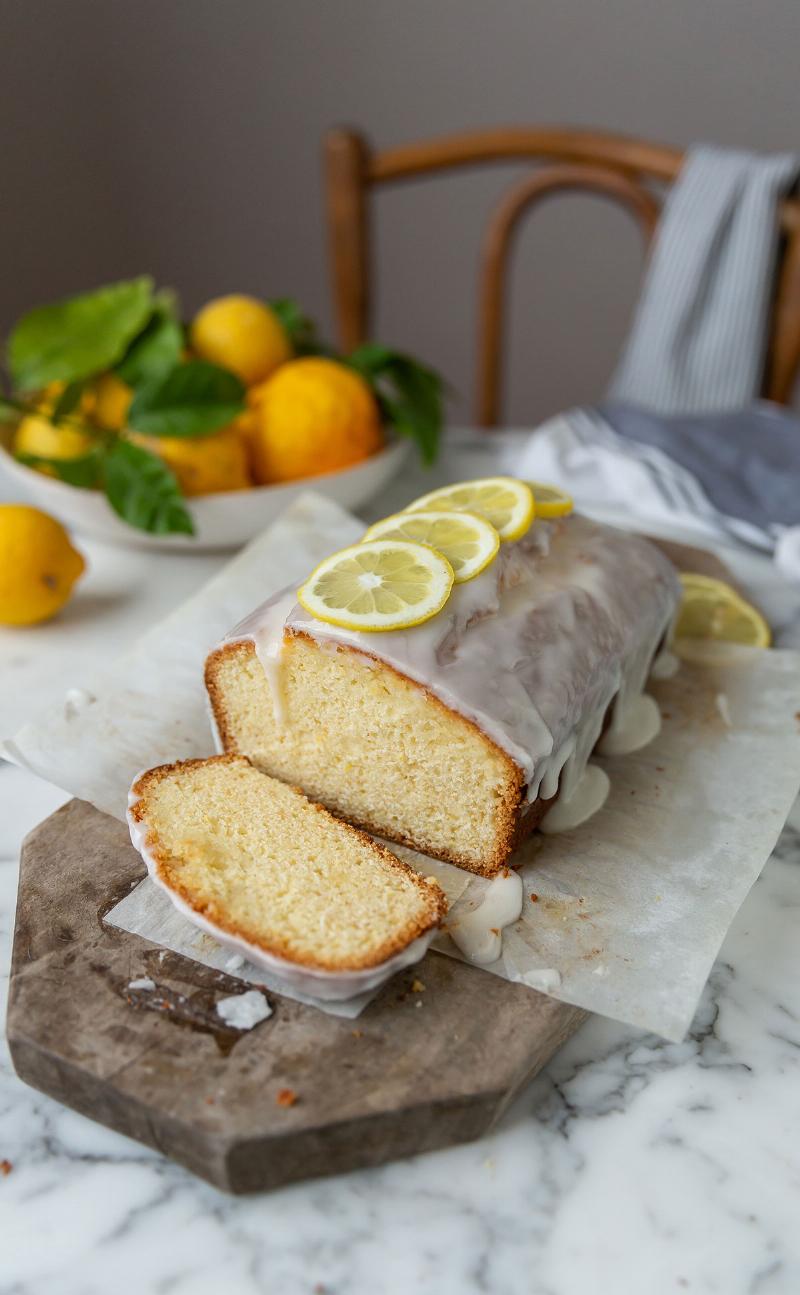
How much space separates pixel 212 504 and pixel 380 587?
0.89 metres

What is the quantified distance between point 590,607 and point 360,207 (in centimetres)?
206

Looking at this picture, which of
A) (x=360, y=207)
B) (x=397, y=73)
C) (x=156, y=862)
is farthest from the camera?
(x=397, y=73)

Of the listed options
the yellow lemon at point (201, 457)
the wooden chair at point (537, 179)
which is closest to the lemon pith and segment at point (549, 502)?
the yellow lemon at point (201, 457)

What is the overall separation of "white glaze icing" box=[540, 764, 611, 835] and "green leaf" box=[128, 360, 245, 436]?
1.17 meters

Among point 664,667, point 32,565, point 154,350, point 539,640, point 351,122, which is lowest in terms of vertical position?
point 664,667

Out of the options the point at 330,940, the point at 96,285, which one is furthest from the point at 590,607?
the point at 96,285

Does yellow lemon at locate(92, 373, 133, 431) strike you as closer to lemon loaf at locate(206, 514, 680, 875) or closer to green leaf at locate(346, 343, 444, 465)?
green leaf at locate(346, 343, 444, 465)

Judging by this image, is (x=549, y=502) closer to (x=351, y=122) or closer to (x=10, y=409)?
(x=10, y=409)

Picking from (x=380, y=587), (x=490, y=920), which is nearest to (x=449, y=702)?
(x=380, y=587)

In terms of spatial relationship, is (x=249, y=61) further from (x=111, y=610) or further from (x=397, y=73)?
(x=111, y=610)

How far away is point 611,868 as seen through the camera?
1.91m

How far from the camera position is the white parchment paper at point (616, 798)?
1709 mm

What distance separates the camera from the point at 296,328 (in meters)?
3.06

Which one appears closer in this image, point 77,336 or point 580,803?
point 580,803
